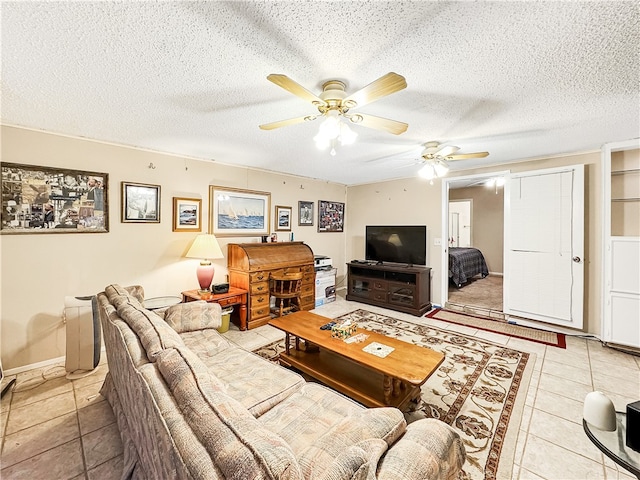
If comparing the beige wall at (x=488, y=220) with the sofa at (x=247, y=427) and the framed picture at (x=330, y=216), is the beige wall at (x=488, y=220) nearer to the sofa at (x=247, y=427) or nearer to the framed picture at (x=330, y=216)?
the framed picture at (x=330, y=216)

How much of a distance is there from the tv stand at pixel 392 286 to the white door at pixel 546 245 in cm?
117

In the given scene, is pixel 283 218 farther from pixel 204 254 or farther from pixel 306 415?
pixel 306 415

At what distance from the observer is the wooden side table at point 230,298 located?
336 centimetres

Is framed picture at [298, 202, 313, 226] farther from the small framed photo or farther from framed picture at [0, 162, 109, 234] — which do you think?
framed picture at [0, 162, 109, 234]

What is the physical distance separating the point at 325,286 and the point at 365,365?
2.99m

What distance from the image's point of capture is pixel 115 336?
1.61m

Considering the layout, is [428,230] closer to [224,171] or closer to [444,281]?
[444,281]

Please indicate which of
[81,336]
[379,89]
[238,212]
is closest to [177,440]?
[379,89]

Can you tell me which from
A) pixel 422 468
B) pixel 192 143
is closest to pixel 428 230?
pixel 192 143

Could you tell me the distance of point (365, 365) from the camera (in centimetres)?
192

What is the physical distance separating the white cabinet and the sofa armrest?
3.39 metres

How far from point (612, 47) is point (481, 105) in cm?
73

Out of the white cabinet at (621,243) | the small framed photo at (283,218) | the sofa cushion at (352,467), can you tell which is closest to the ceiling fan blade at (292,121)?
the sofa cushion at (352,467)

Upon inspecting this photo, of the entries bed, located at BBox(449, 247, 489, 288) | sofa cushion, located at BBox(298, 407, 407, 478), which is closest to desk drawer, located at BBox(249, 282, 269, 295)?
sofa cushion, located at BBox(298, 407, 407, 478)
